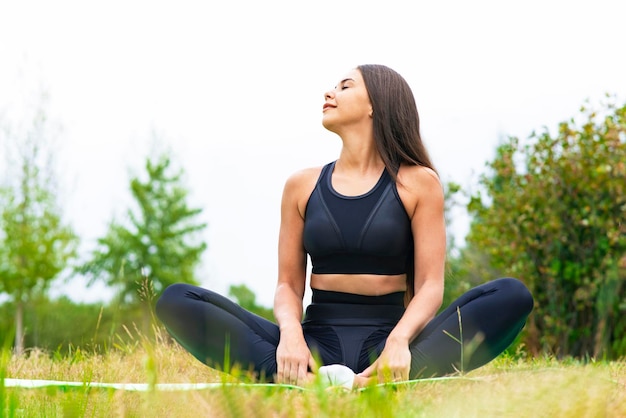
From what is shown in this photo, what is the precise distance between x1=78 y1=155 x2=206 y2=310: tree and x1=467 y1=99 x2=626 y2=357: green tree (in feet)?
34.2

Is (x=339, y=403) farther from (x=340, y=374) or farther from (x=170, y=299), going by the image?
(x=170, y=299)

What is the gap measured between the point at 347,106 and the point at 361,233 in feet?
2.21

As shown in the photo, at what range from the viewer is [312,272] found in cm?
398

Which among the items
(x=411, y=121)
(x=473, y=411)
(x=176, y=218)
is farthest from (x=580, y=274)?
(x=176, y=218)

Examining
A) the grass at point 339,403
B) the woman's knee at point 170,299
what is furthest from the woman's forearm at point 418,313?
the woman's knee at point 170,299

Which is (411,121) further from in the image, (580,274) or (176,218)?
(176,218)

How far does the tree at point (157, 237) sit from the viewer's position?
54.9ft

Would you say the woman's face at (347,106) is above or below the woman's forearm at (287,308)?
above

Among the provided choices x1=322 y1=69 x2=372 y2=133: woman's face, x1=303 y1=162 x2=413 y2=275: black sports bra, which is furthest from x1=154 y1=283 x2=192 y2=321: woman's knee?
x1=322 y1=69 x2=372 y2=133: woman's face

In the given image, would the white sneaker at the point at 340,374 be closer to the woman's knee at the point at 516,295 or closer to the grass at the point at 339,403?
the grass at the point at 339,403

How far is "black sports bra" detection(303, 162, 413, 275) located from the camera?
3812 millimetres

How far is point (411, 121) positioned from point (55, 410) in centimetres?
237

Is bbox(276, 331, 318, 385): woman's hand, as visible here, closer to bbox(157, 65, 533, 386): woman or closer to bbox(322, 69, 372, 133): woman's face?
bbox(157, 65, 533, 386): woman

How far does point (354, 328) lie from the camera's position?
12.5 feet
